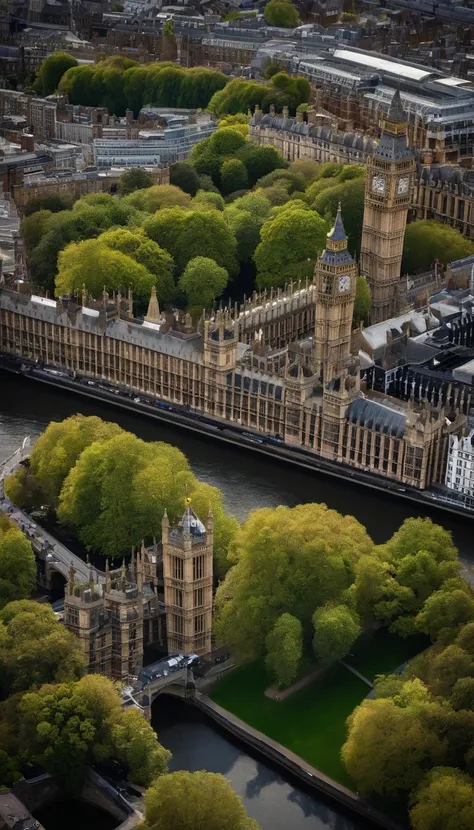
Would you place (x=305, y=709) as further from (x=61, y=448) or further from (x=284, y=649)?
(x=61, y=448)

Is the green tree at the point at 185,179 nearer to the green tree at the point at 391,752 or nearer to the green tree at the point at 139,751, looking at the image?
the green tree at the point at 139,751

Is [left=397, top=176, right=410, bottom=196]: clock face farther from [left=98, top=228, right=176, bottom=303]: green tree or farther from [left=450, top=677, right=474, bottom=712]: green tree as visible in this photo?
[left=450, top=677, right=474, bottom=712]: green tree

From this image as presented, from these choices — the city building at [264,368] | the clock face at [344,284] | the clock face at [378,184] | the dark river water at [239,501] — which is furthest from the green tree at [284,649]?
the clock face at [378,184]

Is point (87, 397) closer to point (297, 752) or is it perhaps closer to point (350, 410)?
point (350, 410)

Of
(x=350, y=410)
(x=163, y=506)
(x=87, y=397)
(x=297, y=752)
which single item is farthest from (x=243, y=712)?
(x=87, y=397)

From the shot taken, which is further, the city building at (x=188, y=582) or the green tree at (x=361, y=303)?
the green tree at (x=361, y=303)

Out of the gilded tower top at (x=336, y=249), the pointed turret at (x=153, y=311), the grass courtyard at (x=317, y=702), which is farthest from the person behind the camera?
the pointed turret at (x=153, y=311)
